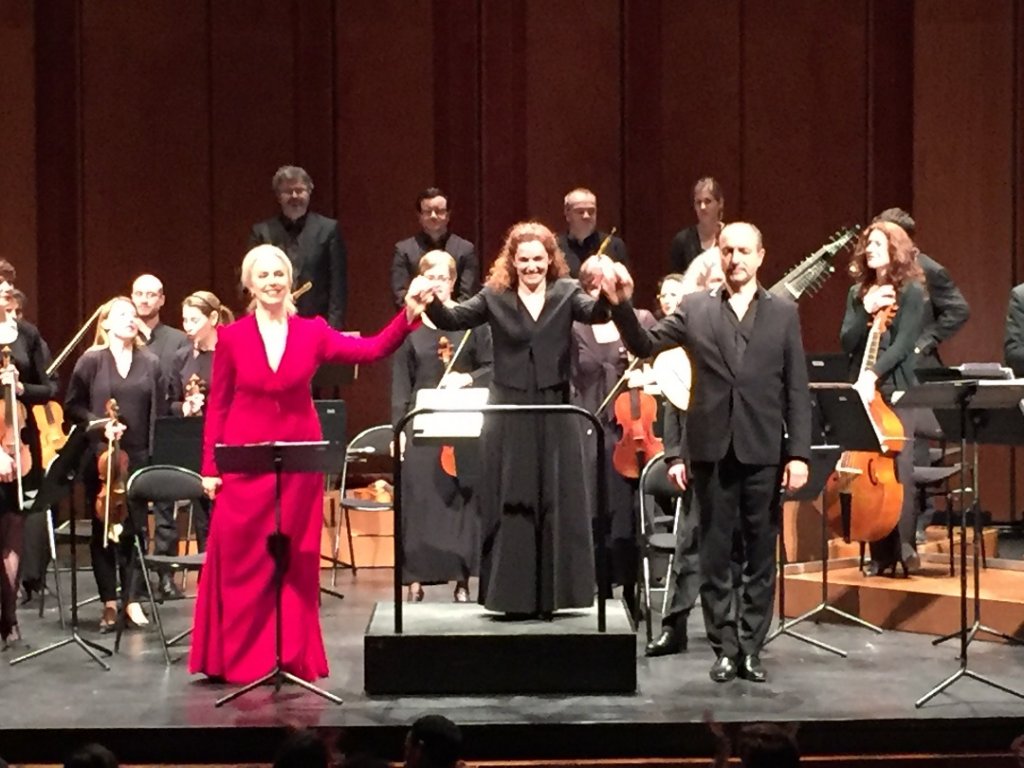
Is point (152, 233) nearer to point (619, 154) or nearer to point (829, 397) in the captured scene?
point (619, 154)

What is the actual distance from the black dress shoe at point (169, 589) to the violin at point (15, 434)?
137 centimetres

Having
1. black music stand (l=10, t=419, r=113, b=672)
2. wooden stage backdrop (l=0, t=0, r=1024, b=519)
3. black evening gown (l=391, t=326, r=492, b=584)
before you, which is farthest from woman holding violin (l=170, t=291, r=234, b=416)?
wooden stage backdrop (l=0, t=0, r=1024, b=519)

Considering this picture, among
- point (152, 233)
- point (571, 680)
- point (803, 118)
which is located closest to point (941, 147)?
point (803, 118)

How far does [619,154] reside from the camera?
10133 millimetres

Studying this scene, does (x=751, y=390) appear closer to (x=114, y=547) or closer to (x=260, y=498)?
(x=260, y=498)

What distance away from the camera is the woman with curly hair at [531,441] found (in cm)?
573

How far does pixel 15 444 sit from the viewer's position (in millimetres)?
6371

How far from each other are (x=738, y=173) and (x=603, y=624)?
16.7 feet

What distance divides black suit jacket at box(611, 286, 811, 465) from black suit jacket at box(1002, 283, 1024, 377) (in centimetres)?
233

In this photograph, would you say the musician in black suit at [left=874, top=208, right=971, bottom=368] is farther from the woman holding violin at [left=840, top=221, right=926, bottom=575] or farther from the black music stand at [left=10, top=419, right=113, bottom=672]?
the black music stand at [left=10, top=419, right=113, bottom=672]

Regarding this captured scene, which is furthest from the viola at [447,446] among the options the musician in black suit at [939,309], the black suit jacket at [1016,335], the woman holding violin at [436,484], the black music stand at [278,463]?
the black suit jacket at [1016,335]

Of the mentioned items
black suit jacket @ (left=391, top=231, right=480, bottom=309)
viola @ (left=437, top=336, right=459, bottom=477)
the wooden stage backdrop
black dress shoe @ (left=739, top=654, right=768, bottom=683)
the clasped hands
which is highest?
the wooden stage backdrop

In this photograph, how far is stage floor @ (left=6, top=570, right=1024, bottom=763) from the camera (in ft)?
16.6

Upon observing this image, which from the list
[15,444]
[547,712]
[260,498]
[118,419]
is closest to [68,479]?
[15,444]
